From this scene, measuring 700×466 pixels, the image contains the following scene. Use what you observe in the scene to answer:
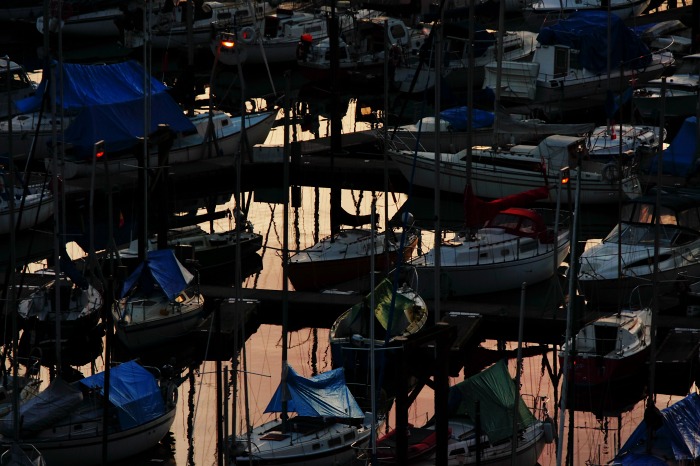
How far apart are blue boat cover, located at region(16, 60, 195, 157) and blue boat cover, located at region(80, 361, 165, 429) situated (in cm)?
1862

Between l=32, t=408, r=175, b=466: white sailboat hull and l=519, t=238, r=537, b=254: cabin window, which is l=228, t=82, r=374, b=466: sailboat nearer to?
l=32, t=408, r=175, b=466: white sailboat hull

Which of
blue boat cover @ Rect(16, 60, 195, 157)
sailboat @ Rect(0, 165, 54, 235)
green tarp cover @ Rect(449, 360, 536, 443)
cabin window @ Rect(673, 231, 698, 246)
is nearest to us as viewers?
green tarp cover @ Rect(449, 360, 536, 443)

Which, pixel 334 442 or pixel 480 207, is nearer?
pixel 334 442

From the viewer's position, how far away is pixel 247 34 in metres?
72.1

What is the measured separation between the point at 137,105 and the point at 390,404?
20.6m

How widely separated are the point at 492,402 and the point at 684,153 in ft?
70.2

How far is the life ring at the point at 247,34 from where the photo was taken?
71.6m

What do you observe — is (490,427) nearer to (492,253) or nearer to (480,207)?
(492,253)

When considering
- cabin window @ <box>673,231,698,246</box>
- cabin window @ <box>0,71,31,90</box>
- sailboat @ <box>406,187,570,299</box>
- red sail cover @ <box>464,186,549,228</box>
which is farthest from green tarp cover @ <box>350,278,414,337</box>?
cabin window @ <box>0,71,31,90</box>

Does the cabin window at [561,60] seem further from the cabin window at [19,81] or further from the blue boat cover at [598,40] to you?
the cabin window at [19,81]

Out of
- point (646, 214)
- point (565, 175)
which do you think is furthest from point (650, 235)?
point (565, 175)

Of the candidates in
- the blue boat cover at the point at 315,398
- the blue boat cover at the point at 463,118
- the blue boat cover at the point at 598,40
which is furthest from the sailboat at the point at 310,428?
the blue boat cover at the point at 598,40

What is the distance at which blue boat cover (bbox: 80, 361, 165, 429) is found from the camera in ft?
113

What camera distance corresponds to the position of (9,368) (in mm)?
36719
